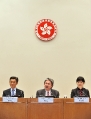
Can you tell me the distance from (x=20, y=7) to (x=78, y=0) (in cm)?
133

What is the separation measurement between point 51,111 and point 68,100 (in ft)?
1.05

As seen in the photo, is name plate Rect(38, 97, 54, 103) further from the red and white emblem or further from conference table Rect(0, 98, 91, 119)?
the red and white emblem

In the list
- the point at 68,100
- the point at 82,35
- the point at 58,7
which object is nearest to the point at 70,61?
the point at 82,35

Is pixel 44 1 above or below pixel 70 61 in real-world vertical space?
above

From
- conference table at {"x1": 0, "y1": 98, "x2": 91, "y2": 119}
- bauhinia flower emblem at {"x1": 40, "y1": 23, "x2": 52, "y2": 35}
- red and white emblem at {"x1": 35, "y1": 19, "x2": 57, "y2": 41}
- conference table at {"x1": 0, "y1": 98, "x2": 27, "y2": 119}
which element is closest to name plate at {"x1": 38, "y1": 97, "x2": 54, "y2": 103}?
conference table at {"x1": 0, "y1": 98, "x2": 91, "y2": 119}

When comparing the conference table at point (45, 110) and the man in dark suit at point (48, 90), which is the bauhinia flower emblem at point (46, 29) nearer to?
the man in dark suit at point (48, 90)

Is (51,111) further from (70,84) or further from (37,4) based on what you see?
(37,4)

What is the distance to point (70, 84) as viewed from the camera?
5.04m

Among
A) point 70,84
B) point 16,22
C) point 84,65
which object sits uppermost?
point 16,22

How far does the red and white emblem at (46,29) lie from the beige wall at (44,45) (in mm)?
89

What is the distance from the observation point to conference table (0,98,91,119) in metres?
3.57

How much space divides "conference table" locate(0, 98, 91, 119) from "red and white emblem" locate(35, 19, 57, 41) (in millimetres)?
1890

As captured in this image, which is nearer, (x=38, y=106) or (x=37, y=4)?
(x=38, y=106)

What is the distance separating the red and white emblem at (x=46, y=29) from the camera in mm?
5117
